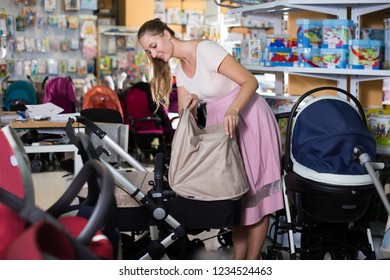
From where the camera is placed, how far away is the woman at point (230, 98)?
324 cm

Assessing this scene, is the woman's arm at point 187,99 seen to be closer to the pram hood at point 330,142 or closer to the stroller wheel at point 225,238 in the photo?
the pram hood at point 330,142

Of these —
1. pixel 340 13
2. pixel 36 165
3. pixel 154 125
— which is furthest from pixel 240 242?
pixel 36 165

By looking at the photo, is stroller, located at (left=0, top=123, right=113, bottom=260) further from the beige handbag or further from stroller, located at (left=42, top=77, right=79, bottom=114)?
stroller, located at (left=42, top=77, right=79, bottom=114)

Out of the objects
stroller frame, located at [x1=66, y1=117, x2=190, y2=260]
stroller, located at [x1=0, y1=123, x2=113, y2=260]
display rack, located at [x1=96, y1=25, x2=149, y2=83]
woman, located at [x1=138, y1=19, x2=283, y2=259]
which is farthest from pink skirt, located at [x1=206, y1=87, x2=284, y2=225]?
display rack, located at [x1=96, y1=25, x2=149, y2=83]

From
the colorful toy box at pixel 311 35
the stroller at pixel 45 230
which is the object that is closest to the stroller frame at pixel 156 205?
the stroller at pixel 45 230

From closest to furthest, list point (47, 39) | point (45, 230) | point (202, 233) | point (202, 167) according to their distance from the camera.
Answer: point (45, 230)
point (202, 167)
point (202, 233)
point (47, 39)

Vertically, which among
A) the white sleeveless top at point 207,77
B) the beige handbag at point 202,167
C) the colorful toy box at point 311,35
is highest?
the colorful toy box at point 311,35

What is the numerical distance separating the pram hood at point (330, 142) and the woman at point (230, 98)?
0.15 m

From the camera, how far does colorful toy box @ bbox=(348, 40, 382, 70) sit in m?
3.92

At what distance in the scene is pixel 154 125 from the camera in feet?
24.1

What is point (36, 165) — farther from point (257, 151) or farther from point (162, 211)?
point (162, 211)

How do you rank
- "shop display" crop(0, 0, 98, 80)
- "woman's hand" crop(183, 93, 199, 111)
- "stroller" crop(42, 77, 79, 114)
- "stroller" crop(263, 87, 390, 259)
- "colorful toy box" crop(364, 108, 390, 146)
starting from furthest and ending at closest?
"shop display" crop(0, 0, 98, 80), "stroller" crop(42, 77, 79, 114), "colorful toy box" crop(364, 108, 390, 146), "woman's hand" crop(183, 93, 199, 111), "stroller" crop(263, 87, 390, 259)

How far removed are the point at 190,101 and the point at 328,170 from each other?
73cm

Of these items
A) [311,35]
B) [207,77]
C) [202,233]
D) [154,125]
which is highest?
[311,35]
